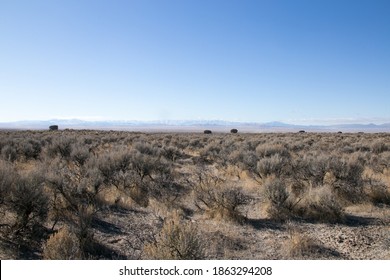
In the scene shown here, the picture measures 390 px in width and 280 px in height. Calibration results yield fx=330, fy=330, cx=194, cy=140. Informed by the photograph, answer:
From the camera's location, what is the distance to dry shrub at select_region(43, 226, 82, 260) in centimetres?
537

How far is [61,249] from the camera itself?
5512 mm

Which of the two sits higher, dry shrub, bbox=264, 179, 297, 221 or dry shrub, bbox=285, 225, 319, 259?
dry shrub, bbox=264, 179, 297, 221

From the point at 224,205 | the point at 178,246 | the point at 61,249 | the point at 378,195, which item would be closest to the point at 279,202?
the point at 224,205

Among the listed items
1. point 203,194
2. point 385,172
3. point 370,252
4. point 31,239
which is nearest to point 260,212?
point 203,194

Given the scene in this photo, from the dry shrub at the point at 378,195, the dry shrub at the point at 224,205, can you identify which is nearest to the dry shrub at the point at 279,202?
the dry shrub at the point at 224,205

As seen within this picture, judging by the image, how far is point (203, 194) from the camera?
9922 mm

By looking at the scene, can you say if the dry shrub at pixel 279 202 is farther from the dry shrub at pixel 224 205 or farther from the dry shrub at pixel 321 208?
the dry shrub at pixel 224 205

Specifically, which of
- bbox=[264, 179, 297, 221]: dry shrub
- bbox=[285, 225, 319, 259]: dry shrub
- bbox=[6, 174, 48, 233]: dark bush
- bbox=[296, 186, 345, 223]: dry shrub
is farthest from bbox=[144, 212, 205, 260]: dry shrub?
bbox=[296, 186, 345, 223]: dry shrub

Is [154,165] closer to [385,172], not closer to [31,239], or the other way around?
[31,239]

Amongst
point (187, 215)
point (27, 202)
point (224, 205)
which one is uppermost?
point (27, 202)

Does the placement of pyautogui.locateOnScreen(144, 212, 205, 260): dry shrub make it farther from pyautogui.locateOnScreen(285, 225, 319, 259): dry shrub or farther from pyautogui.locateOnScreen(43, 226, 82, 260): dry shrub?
pyautogui.locateOnScreen(285, 225, 319, 259): dry shrub

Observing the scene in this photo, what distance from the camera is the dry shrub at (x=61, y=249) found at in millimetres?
5371

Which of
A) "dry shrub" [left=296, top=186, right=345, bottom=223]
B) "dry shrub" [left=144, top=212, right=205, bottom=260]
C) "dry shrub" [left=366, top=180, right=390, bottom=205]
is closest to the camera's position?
"dry shrub" [left=144, top=212, right=205, bottom=260]

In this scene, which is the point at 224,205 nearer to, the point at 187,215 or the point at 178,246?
the point at 187,215
